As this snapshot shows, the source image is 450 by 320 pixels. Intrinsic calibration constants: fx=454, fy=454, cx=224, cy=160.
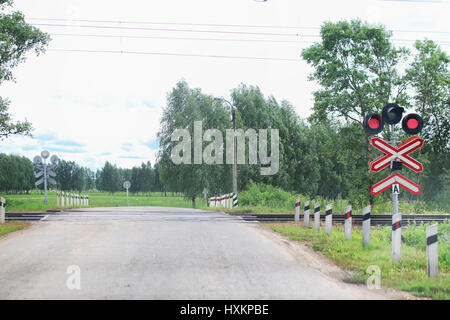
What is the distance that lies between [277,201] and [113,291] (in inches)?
913

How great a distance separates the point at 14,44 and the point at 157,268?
945 inches

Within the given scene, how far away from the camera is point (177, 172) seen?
4869 centimetres

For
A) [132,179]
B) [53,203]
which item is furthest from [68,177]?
[53,203]

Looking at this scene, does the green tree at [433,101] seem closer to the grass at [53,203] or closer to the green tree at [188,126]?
the green tree at [188,126]

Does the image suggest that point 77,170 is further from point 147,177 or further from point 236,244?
point 236,244

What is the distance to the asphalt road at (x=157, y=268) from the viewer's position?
598 centimetres

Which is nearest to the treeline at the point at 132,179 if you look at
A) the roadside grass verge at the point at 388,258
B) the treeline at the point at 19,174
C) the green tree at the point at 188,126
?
the treeline at the point at 19,174

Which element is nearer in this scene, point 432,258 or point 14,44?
point 432,258

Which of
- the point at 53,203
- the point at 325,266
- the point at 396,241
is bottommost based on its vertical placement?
the point at 53,203

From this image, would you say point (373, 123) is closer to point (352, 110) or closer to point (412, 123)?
point (412, 123)

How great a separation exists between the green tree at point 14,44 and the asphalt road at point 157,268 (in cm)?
1541

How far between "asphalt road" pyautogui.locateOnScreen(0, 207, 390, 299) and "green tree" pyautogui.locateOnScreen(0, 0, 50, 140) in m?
15.4

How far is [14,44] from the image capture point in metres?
26.9
